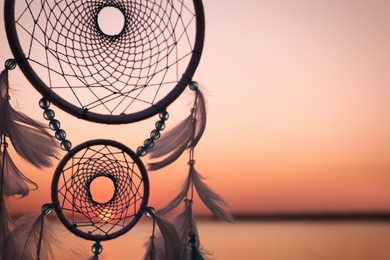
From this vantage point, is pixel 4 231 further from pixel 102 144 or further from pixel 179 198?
pixel 179 198

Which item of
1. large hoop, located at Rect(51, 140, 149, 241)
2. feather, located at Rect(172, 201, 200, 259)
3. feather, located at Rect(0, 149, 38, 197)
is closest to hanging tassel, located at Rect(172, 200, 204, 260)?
feather, located at Rect(172, 201, 200, 259)

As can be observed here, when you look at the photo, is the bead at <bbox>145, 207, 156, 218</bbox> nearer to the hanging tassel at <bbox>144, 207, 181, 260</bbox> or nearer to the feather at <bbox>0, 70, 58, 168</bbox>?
the hanging tassel at <bbox>144, 207, 181, 260</bbox>

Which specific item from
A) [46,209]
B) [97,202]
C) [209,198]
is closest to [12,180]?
[46,209]

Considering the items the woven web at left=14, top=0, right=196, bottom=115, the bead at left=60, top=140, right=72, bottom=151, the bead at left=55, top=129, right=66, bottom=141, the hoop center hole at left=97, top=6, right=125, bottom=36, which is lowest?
the bead at left=60, top=140, right=72, bottom=151

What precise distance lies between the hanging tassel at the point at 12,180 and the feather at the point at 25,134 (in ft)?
0.20

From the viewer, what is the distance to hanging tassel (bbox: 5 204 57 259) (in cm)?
192

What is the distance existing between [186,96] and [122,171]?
1.08 feet

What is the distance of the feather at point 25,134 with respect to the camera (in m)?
1.88

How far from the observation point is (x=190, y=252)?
195 centimetres

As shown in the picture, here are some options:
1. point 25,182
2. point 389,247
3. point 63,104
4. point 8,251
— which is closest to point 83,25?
point 63,104

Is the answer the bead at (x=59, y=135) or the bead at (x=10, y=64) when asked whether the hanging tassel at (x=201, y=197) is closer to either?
the bead at (x=59, y=135)

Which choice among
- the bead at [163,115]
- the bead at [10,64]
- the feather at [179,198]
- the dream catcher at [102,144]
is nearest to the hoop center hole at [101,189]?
the dream catcher at [102,144]

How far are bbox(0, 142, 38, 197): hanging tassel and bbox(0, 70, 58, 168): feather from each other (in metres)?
0.06

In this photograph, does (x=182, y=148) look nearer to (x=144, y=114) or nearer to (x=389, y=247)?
(x=144, y=114)
